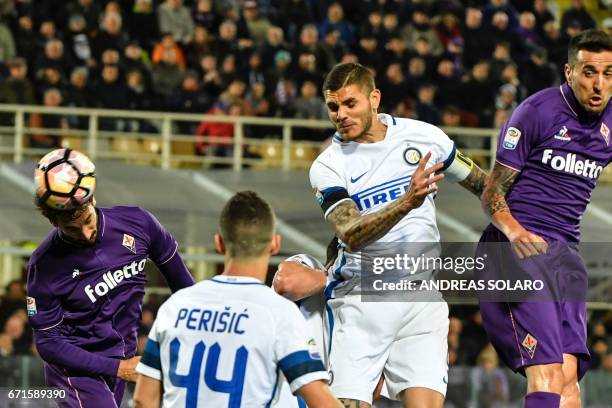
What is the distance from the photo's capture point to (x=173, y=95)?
58.2ft

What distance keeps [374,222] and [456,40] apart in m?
14.2

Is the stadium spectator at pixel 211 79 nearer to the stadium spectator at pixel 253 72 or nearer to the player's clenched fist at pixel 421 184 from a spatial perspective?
the stadium spectator at pixel 253 72

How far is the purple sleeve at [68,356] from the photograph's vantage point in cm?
739

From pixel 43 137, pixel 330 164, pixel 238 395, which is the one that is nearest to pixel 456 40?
pixel 43 137

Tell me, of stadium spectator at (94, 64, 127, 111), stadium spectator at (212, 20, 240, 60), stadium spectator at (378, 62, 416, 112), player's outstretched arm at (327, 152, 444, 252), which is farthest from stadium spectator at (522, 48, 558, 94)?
player's outstretched arm at (327, 152, 444, 252)

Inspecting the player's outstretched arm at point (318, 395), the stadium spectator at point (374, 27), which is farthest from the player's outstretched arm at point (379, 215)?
the stadium spectator at point (374, 27)

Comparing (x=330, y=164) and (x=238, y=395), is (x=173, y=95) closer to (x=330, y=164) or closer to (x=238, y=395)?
(x=330, y=164)

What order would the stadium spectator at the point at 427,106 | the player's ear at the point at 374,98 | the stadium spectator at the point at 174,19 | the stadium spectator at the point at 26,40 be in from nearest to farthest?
the player's ear at the point at 374,98 < the stadium spectator at the point at 26,40 < the stadium spectator at the point at 427,106 < the stadium spectator at the point at 174,19

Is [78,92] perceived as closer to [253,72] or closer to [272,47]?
[253,72]

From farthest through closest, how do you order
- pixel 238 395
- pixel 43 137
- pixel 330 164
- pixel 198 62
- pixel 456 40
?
pixel 456 40
pixel 198 62
pixel 43 137
pixel 330 164
pixel 238 395

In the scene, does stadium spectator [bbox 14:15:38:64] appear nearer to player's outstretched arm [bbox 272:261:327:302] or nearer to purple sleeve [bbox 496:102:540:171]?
player's outstretched arm [bbox 272:261:327:302]

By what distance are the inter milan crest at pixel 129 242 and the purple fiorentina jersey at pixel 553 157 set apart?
2.13m

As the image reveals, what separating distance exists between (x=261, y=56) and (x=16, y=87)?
365 cm

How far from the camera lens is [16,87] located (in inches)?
661
